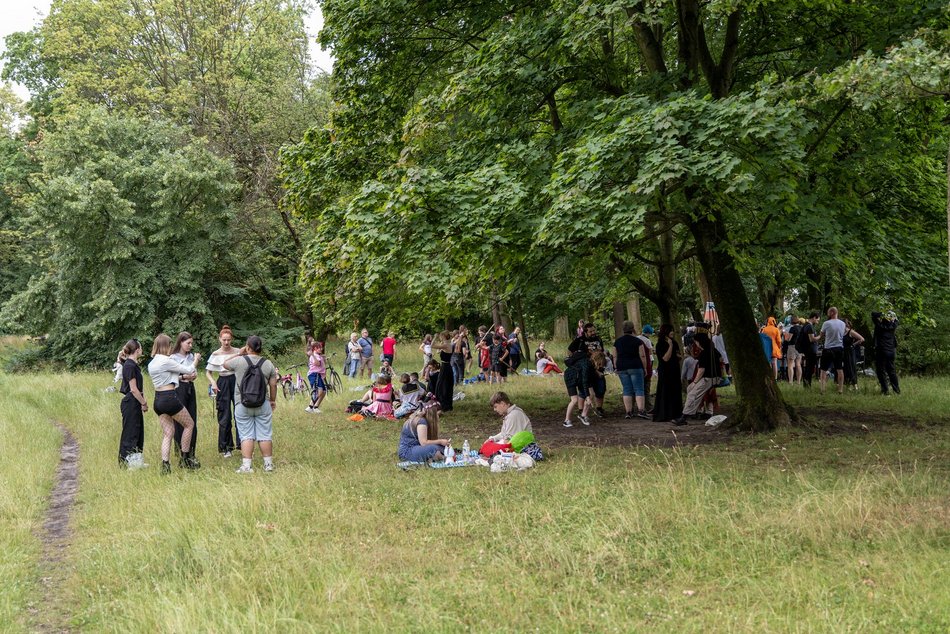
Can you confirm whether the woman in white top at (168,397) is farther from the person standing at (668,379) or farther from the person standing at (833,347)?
the person standing at (833,347)

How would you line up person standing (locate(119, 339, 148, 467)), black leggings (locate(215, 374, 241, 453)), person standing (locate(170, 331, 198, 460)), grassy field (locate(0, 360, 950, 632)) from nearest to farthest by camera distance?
1. grassy field (locate(0, 360, 950, 632))
2. person standing (locate(170, 331, 198, 460))
3. person standing (locate(119, 339, 148, 467))
4. black leggings (locate(215, 374, 241, 453))

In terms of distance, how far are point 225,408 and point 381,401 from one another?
202 inches

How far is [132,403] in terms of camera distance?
35.6 ft

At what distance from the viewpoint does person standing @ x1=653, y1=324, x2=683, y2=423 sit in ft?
44.0

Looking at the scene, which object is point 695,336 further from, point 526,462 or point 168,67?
point 168,67

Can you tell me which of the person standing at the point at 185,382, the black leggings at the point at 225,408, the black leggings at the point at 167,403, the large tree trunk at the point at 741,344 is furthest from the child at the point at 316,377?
the large tree trunk at the point at 741,344

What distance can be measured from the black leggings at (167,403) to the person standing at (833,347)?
1243cm

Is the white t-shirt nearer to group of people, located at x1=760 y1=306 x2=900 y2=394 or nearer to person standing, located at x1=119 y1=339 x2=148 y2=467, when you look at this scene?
group of people, located at x1=760 y1=306 x2=900 y2=394

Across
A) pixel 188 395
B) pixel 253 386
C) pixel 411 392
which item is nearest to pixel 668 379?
pixel 411 392

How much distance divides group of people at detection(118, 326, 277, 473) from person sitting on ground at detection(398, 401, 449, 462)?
1748mm

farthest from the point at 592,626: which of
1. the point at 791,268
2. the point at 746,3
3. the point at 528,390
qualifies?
the point at 528,390

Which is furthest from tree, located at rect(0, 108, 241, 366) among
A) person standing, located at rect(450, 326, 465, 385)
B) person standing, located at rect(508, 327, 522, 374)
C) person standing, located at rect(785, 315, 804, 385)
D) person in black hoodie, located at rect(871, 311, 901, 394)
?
person in black hoodie, located at rect(871, 311, 901, 394)

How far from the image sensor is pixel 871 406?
14102 millimetres

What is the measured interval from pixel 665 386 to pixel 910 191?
4.85 metres
